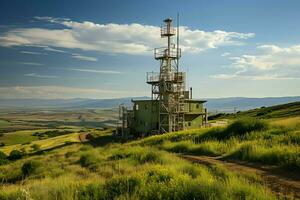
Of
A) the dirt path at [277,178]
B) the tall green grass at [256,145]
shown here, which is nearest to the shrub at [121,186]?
the dirt path at [277,178]

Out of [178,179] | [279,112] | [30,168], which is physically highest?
[279,112]

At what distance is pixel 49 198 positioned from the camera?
895cm

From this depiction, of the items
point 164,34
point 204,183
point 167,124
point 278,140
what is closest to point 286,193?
point 204,183

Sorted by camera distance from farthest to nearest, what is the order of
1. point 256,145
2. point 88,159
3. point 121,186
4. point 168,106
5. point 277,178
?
1. point 168,106
2. point 88,159
3. point 256,145
4. point 277,178
5. point 121,186

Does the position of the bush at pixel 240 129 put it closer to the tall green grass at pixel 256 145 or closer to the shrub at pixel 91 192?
the tall green grass at pixel 256 145

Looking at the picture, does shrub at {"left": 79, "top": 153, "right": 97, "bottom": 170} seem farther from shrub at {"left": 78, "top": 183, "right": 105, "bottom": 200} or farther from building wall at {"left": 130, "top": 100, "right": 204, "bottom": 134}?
building wall at {"left": 130, "top": 100, "right": 204, "bottom": 134}

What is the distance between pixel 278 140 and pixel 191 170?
26.1ft

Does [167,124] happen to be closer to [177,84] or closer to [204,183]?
[177,84]

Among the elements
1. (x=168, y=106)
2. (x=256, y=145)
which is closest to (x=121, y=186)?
(x=256, y=145)

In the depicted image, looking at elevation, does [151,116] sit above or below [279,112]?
below

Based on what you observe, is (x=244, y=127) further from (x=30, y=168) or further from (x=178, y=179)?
(x=178, y=179)

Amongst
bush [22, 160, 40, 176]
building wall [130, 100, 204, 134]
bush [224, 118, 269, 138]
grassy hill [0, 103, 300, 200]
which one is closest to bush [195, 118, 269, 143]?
bush [224, 118, 269, 138]

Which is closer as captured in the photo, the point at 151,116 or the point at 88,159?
the point at 88,159

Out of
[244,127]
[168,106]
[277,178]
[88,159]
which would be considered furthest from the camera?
[168,106]
